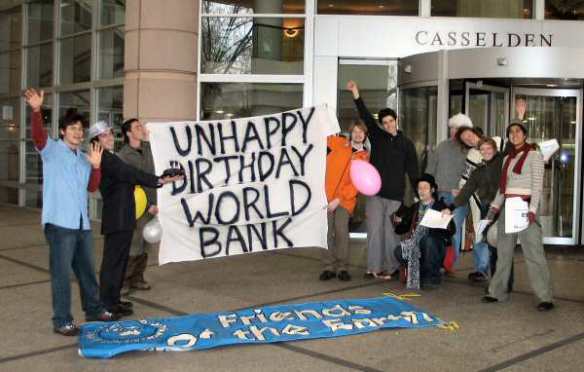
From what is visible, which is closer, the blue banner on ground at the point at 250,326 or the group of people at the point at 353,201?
the blue banner on ground at the point at 250,326

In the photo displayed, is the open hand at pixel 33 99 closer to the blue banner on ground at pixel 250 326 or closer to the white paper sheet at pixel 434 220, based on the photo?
the blue banner on ground at pixel 250 326

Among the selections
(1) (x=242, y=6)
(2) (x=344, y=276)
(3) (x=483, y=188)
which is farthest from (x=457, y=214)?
(1) (x=242, y=6)

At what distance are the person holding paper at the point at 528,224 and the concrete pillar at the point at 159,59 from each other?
5932 mm

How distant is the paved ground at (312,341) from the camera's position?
5.03 meters

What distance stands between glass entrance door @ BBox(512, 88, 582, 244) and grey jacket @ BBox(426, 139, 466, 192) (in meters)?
3.05

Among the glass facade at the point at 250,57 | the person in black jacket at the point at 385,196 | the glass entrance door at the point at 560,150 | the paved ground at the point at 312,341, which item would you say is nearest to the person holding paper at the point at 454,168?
the person in black jacket at the point at 385,196

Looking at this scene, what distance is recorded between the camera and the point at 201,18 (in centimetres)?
1184

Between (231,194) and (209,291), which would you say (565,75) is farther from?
(209,291)

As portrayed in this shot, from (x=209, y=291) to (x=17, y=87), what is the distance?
11363 mm

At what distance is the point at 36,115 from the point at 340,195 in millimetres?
3728

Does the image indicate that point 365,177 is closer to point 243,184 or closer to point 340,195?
point 340,195

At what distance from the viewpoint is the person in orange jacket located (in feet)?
26.5

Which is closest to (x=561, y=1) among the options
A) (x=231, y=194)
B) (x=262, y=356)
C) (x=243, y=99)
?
(x=243, y=99)

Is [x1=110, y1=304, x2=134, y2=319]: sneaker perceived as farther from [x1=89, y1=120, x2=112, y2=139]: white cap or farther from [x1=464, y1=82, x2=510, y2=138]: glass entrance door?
[x1=464, y1=82, x2=510, y2=138]: glass entrance door
